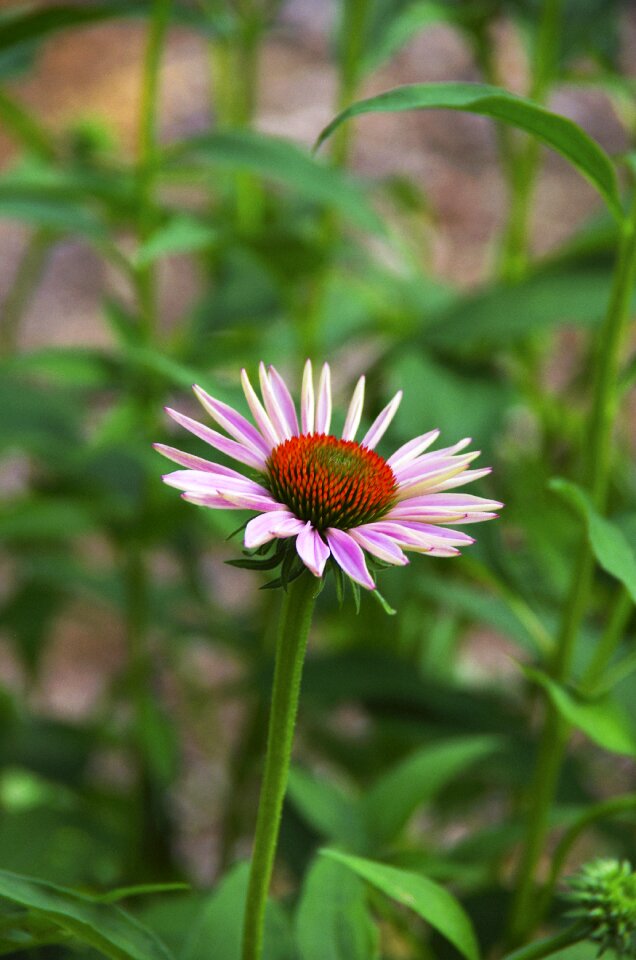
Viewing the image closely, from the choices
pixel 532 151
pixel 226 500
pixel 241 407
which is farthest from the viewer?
pixel 532 151

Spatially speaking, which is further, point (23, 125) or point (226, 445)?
point (23, 125)

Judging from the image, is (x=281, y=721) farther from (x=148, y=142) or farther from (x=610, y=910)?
(x=148, y=142)

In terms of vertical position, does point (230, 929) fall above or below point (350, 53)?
below

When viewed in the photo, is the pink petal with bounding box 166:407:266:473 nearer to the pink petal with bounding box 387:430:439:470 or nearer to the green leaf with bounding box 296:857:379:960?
the pink petal with bounding box 387:430:439:470

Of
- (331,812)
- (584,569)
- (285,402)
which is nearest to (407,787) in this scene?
(331,812)

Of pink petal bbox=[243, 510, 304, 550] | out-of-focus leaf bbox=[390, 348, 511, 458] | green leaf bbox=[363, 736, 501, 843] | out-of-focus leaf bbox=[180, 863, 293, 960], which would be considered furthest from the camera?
out-of-focus leaf bbox=[390, 348, 511, 458]

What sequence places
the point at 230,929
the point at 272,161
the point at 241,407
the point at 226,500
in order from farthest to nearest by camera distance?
1. the point at 272,161
2. the point at 241,407
3. the point at 230,929
4. the point at 226,500

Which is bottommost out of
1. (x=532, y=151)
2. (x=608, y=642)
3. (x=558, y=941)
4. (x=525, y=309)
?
(x=558, y=941)

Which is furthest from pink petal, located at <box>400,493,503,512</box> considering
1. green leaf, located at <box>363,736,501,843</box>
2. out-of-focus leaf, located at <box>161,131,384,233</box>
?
out-of-focus leaf, located at <box>161,131,384,233</box>
